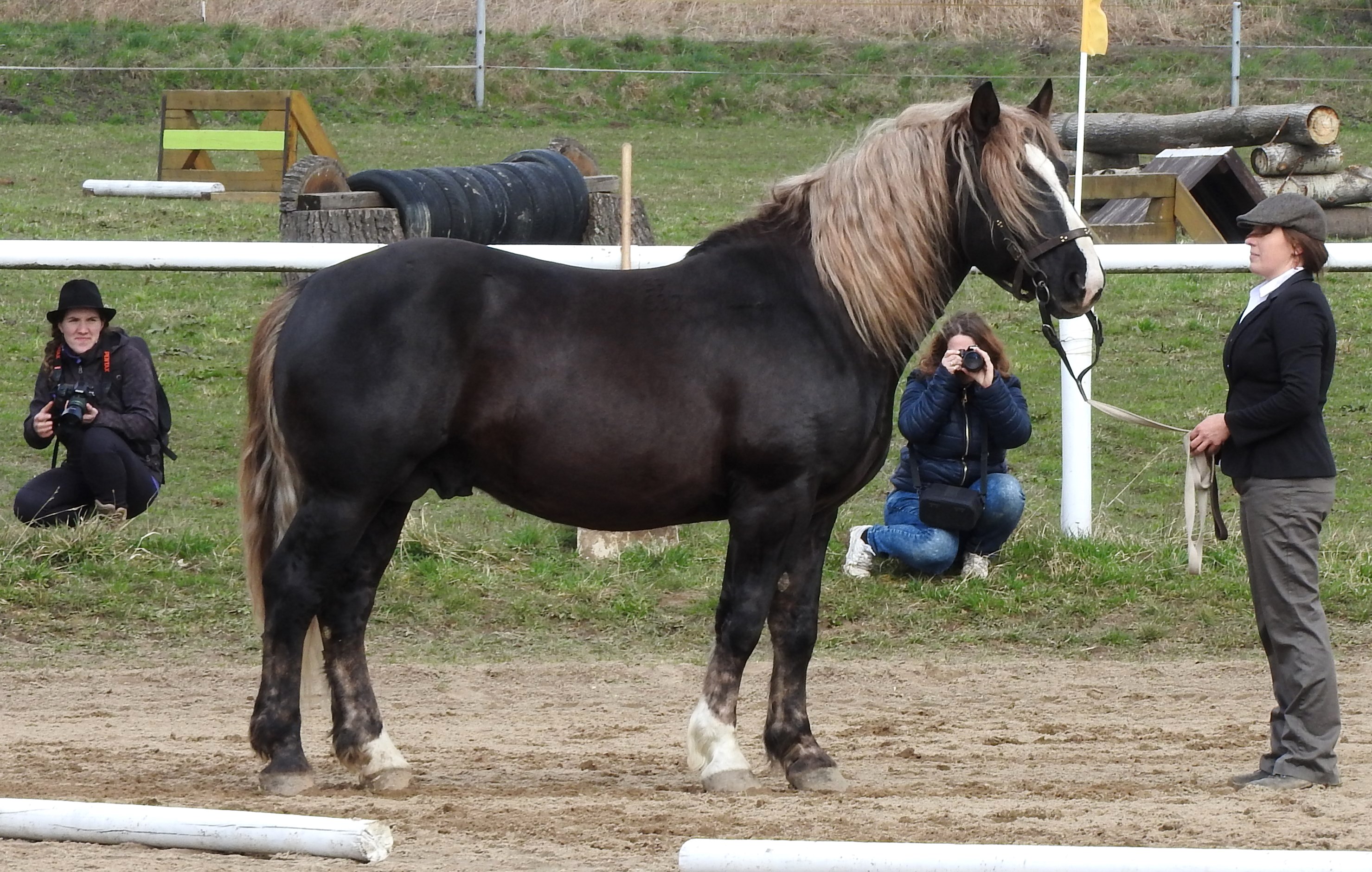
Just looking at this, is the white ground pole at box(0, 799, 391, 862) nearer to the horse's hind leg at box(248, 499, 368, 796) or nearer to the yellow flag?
the horse's hind leg at box(248, 499, 368, 796)

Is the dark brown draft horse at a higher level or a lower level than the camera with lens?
higher

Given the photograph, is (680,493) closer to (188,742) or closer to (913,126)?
(913,126)

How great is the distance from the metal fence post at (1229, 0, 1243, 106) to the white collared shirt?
16.3 metres

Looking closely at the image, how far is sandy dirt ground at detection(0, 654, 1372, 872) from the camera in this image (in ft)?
12.6

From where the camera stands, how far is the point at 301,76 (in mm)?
20938

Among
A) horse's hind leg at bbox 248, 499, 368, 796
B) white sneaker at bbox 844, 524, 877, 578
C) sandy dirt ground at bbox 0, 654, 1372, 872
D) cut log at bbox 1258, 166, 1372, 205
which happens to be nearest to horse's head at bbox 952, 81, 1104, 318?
sandy dirt ground at bbox 0, 654, 1372, 872

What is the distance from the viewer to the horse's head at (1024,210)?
14.7 feet

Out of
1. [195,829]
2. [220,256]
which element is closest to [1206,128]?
[220,256]

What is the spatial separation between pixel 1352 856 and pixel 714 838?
147 cm

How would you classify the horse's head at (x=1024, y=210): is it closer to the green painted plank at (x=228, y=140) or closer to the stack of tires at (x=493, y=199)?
the stack of tires at (x=493, y=199)

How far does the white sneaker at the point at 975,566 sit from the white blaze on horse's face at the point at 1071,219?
8.38 ft

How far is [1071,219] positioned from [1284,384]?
755 mm

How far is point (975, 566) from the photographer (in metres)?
6.93

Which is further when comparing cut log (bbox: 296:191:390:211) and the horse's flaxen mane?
cut log (bbox: 296:191:390:211)
